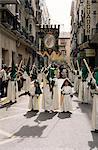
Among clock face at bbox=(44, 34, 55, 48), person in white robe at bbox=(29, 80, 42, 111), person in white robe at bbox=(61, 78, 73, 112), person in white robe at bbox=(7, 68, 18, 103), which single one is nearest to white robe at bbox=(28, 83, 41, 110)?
person in white robe at bbox=(29, 80, 42, 111)

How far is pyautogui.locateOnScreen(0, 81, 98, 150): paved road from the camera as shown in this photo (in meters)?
8.98

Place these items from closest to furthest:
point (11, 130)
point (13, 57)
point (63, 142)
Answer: point (63, 142) → point (11, 130) → point (13, 57)

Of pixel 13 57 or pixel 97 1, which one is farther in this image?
pixel 97 1

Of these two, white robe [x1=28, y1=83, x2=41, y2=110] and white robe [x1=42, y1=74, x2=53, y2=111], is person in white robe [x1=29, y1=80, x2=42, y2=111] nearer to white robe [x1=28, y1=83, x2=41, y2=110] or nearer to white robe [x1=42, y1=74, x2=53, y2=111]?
white robe [x1=28, y1=83, x2=41, y2=110]

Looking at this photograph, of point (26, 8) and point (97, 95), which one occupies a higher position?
point (26, 8)

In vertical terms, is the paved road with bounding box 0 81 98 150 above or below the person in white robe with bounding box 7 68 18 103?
below

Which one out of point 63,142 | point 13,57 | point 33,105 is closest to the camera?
point 63,142

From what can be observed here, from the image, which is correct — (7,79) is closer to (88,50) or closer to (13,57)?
(13,57)

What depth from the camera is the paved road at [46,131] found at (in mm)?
8976

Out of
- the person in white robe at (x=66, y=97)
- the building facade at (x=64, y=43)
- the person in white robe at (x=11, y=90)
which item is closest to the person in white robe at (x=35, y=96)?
the person in white robe at (x=66, y=97)

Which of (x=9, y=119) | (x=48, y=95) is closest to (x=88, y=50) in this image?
(x=48, y=95)

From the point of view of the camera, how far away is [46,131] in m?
10.7

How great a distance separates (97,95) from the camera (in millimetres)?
10898

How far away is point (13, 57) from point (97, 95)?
74.6 ft
